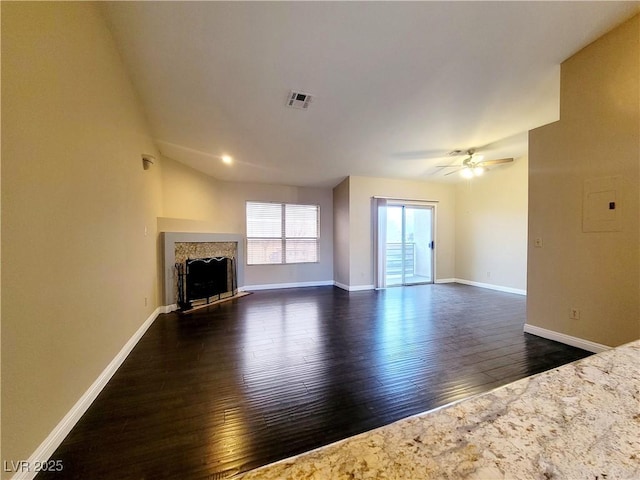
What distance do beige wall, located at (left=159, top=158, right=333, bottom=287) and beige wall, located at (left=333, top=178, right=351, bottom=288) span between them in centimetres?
17

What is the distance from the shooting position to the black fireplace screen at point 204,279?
4.46 metres

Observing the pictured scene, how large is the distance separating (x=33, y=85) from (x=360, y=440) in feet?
7.13

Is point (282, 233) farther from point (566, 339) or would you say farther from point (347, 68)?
point (566, 339)

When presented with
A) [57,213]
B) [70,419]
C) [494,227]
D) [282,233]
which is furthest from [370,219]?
[70,419]

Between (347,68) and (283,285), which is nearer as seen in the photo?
(347,68)

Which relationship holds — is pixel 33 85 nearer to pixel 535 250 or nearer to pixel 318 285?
pixel 535 250

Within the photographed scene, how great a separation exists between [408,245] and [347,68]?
16.6 feet

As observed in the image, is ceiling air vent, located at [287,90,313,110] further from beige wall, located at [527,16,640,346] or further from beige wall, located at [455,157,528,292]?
beige wall, located at [455,157,528,292]

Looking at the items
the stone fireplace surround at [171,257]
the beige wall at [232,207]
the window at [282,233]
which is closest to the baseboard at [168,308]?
the stone fireplace surround at [171,257]

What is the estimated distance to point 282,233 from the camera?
254 inches

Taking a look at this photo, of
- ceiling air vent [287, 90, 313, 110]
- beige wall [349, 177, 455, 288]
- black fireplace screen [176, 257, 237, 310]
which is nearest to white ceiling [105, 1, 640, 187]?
ceiling air vent [287, 90, 313, 110]

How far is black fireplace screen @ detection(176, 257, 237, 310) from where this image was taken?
14.6 feet

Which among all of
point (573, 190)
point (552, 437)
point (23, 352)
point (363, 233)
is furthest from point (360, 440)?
point (363, 233)

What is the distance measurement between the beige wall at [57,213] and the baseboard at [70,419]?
5 cm
